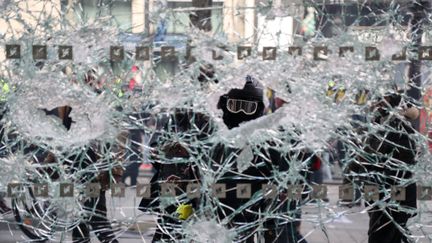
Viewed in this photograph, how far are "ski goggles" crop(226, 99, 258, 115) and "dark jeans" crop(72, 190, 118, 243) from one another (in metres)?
0.71

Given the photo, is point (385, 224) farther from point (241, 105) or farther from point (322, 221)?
point (241, 105)

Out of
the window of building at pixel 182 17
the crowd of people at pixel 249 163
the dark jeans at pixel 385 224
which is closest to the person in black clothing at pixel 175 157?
the crowd of people at pixel 249 163

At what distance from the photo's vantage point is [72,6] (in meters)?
4.61

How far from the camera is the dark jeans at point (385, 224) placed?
4.68 m

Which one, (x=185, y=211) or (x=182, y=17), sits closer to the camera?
(x=182, y=17)

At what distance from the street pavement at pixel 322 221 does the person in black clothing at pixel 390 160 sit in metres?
0.06

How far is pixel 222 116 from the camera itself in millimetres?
4613

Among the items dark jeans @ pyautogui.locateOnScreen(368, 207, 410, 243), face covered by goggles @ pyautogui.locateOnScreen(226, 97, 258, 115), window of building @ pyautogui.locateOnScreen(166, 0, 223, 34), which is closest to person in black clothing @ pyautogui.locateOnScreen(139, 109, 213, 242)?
face covered by goggles @ pyautogui.locateOnScreen(226, 97, 258, 115)

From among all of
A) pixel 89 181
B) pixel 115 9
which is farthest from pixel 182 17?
pixel 89 181

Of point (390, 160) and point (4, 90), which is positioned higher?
point (4, 90)

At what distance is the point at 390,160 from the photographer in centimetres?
464

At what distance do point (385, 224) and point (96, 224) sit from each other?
1.33m

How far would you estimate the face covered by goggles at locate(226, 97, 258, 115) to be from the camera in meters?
4.59

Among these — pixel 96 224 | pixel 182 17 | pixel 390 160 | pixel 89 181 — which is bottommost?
pixel 96 224
